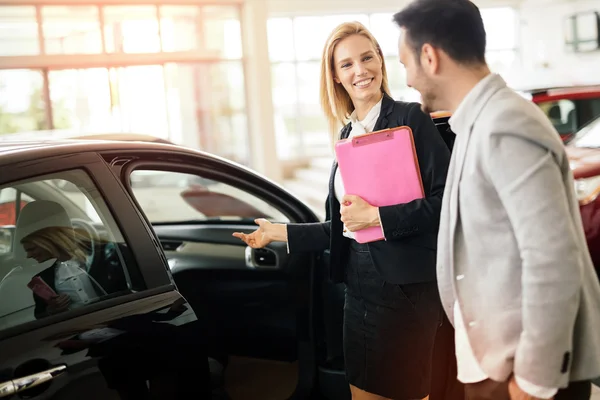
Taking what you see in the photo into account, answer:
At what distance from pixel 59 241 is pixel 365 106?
104 cm

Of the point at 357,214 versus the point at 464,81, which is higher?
the point at 464,81

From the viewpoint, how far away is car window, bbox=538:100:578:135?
7.57 m

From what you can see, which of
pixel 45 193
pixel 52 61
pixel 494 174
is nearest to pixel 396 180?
pixel 494 174

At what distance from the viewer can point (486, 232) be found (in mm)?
1506

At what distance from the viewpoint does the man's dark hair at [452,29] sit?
1.60 m

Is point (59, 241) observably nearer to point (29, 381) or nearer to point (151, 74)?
point (29, 381)

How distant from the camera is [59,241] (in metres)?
2.09

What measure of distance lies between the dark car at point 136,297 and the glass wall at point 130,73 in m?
7.68

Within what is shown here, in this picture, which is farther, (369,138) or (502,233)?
(369,138)

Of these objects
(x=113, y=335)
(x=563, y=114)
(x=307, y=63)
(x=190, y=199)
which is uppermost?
(x=307, y=63)

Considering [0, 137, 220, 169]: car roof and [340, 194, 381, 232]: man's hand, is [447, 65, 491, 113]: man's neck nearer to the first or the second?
[340, 194, 381, 232]: man's hand

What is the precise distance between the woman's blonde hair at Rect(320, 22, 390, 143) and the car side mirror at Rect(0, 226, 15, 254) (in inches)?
44.8

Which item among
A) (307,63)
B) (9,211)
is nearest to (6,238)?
(9,211)

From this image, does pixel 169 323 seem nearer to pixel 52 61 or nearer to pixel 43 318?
pixel 43 318
